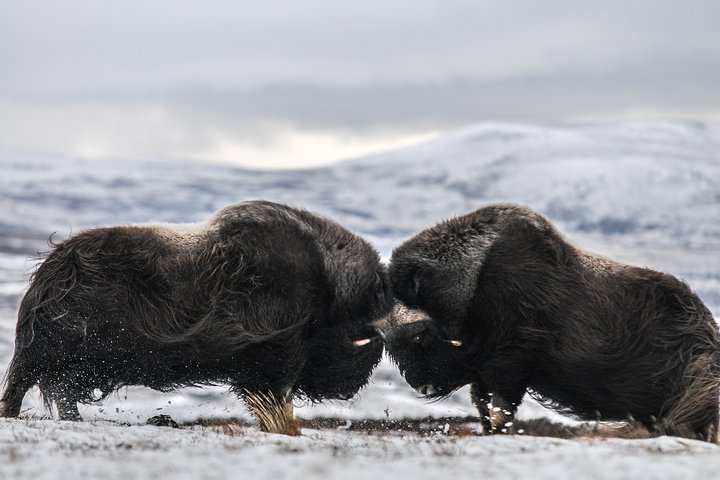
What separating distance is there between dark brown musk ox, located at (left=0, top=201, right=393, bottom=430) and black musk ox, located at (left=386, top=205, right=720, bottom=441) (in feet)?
2.50

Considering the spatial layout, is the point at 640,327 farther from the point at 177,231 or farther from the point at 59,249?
the point at 59,249

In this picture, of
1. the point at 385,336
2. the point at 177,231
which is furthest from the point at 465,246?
the point at 177,231

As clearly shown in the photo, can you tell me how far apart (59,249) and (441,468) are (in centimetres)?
311

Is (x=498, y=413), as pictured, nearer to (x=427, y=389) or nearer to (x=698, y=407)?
(x=427, y=389)

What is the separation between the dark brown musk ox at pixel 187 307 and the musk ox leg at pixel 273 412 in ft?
→ 0.05

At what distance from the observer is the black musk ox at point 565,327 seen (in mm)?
5926

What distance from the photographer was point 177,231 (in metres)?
5.98

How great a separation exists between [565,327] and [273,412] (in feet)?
6.26

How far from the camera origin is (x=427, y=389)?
259 inches

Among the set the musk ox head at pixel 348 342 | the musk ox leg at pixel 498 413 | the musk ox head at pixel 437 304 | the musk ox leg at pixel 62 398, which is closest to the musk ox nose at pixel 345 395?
the musk ox head at pixel 348 342

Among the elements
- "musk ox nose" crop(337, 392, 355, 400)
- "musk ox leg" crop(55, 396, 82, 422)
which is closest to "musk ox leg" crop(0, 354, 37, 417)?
"musk ox leg" crop(55, 396, 82, 422)

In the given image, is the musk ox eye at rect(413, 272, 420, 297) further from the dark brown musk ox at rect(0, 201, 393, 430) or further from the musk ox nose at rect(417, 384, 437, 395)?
the musk ox nose at rect(417, 384, 437, 395)

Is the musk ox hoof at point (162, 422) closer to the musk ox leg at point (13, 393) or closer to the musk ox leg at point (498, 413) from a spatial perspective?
the musk ox leg at point (13, 393)

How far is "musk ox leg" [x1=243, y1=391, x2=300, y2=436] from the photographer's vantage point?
5516 millimetres
